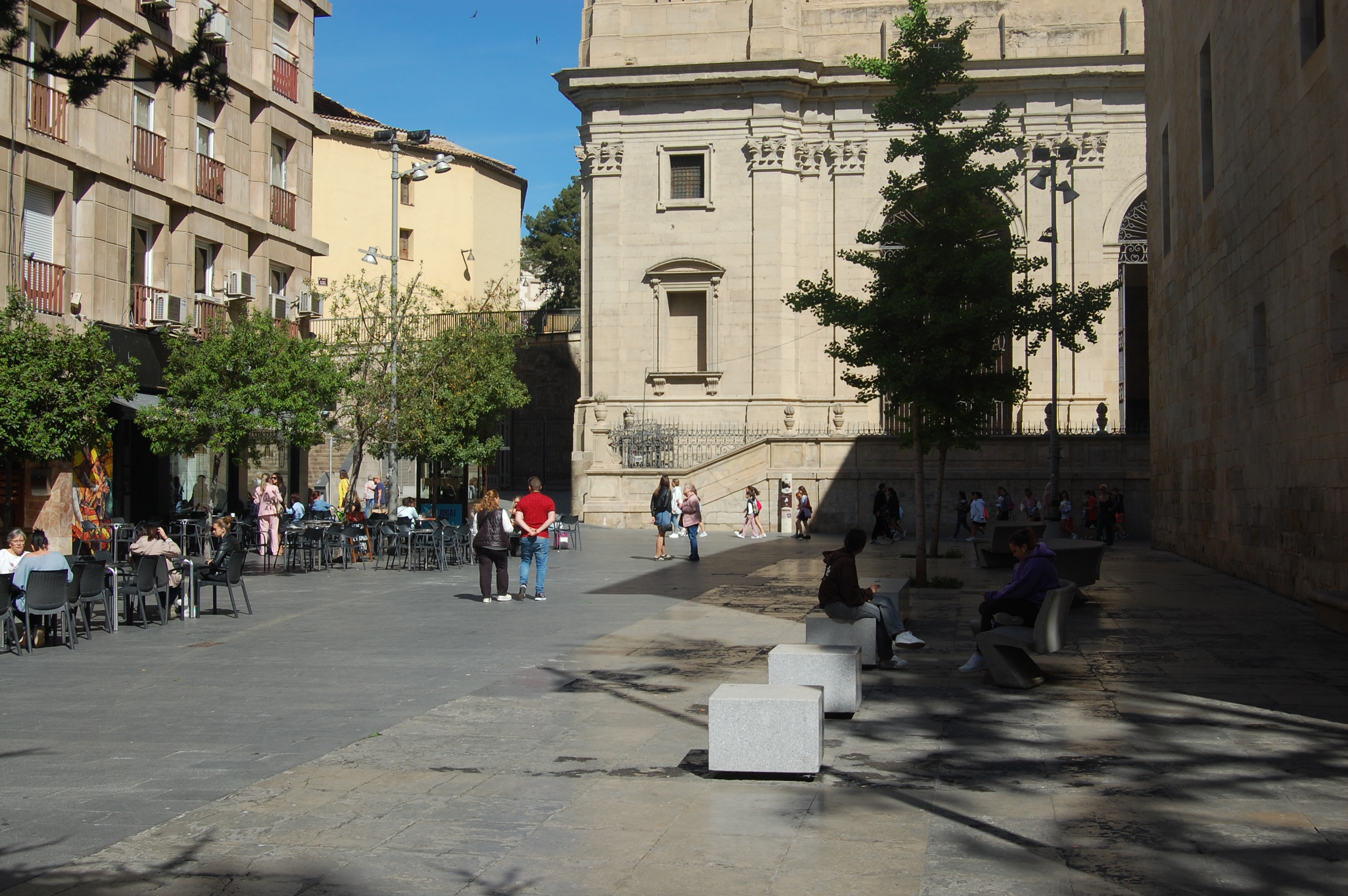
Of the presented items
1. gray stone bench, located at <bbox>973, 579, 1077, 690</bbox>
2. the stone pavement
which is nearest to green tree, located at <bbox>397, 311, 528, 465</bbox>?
the stone pavement

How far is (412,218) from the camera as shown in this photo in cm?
5272

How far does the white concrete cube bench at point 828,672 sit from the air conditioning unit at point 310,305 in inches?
938

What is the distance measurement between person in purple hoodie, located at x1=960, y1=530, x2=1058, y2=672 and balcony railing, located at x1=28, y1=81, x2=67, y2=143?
18521 mm

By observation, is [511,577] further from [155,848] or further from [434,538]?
[155,848]

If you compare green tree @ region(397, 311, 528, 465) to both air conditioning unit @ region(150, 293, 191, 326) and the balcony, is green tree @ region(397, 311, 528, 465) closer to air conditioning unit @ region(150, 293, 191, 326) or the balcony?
air conditioning unit @ region(150, 293, 191, 326)

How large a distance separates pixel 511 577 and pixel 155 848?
1538 cm

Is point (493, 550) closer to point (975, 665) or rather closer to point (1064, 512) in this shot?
point (975, 665)

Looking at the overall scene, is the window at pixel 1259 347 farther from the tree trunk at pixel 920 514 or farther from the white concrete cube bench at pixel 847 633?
the white concrete cube bench at pixel 847 633

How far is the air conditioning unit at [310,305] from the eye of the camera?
3062 cm

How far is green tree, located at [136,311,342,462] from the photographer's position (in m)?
20.8

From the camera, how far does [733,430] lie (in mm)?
41188

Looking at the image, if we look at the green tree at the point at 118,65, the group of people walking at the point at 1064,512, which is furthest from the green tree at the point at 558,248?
the green tree at the point at 118,65

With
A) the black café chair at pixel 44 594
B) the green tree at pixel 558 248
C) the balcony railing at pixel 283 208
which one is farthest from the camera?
the green tree at pixel 558 248

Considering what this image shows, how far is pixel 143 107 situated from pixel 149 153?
39.5 inches
